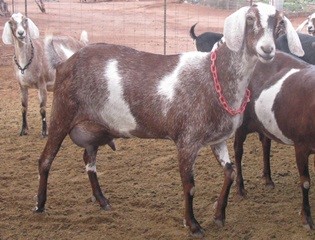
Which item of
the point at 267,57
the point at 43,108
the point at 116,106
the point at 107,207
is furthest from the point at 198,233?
the point at 43,108

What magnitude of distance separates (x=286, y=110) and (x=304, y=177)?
597mm

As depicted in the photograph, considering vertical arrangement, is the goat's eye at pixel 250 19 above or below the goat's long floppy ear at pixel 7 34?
above

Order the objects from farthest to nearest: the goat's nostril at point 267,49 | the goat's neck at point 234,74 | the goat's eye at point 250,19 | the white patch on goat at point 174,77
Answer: the white patch on goat at point 174,77, the goat's neck at point 234,74, the goat's eye at point 250,19, the goat's nostril at point 267,49

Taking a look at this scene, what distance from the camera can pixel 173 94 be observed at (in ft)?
14.2

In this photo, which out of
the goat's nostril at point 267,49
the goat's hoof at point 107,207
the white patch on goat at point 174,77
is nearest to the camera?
the goat's nostril at point 267,49

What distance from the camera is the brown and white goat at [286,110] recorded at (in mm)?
4434

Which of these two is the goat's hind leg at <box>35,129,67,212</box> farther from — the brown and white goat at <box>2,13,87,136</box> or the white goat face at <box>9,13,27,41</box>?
the white goat face at <box>9,13,27,41</box>

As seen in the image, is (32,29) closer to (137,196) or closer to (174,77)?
(137,196)

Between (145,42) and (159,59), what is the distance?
11351mm

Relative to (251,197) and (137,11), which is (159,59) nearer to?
(251,197)

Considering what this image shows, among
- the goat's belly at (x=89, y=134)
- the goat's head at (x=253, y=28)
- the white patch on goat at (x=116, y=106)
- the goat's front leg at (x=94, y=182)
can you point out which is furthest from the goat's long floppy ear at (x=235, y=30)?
the goat's front leg at (x=94, y=182)

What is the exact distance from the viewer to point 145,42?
1576 centimetres

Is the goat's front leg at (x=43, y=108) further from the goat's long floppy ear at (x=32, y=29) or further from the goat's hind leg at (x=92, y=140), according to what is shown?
the goat's hind leg at (x=92, y=140)

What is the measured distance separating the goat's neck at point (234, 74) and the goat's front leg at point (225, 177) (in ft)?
1.58
